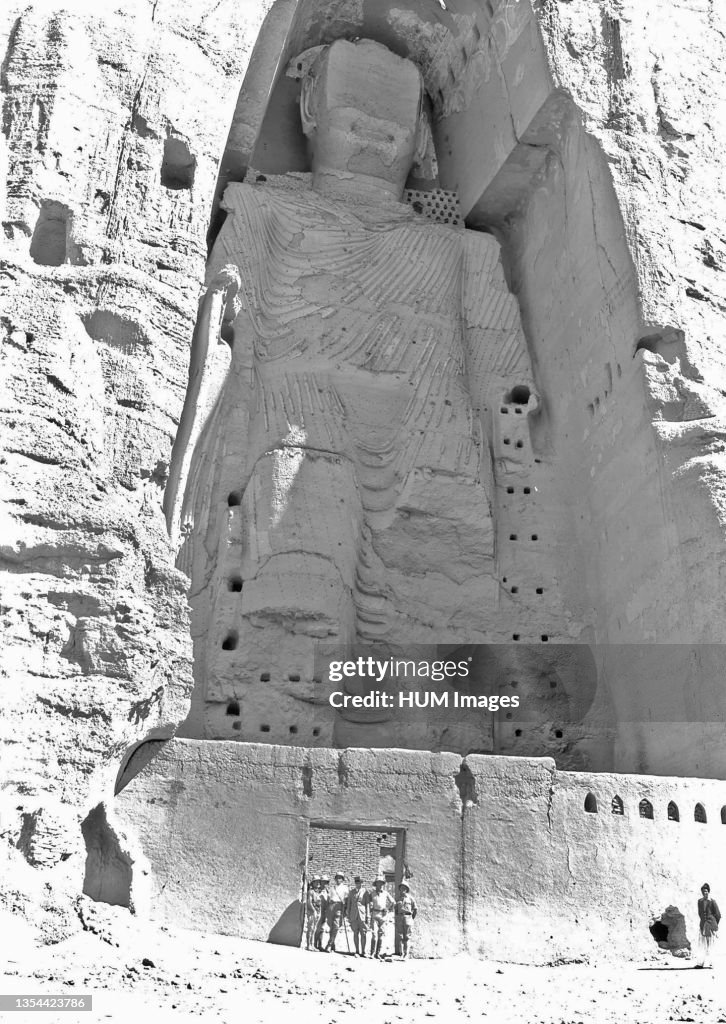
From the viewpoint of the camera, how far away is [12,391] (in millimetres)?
8570

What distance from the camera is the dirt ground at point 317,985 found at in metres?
6.79

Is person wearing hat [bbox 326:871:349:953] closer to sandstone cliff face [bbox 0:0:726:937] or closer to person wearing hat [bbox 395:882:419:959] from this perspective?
person wearing hat [bbox 395:882:419:959]

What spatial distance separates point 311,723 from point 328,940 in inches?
77.1

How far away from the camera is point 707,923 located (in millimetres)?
8461

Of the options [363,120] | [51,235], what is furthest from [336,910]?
[363,120]

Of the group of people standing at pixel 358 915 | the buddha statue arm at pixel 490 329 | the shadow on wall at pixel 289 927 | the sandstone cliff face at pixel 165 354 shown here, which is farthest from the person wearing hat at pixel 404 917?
the buddha statue arm at pixel 490 329

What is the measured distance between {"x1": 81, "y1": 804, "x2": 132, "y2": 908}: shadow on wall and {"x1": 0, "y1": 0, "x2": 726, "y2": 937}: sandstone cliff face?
28cm

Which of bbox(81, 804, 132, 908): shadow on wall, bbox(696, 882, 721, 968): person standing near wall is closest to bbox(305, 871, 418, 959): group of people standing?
bbox(81, 804, 132, 908): shadow on wall

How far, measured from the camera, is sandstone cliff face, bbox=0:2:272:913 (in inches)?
314

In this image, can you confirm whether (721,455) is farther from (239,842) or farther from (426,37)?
(426,37)

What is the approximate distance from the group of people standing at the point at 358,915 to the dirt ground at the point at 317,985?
0.51ft

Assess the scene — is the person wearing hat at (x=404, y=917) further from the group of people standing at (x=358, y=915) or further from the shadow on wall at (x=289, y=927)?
the shadow on wall at (x=289, y=927)

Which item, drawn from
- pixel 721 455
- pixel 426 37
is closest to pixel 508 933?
pixel 721 455

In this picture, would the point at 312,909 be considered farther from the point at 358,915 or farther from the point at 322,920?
the point at 358,915
